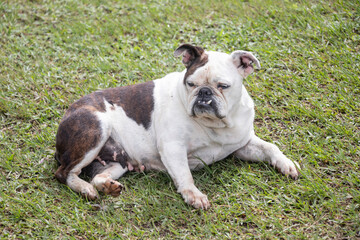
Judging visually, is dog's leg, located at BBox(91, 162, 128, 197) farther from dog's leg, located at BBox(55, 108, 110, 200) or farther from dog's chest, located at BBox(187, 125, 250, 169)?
dog's chest, located at BBox(187, 125, 250, 169)

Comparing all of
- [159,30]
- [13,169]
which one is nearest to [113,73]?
[159,30]

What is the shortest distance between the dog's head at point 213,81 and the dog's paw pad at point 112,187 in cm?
102

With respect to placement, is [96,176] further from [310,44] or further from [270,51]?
[310,44]

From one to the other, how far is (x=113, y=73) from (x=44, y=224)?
2965 mm

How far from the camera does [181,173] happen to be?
14.2ft

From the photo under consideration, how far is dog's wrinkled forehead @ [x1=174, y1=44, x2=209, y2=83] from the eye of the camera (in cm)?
438

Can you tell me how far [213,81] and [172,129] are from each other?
0.67 metres

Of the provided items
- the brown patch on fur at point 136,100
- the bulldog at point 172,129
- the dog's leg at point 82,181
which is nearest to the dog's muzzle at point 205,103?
the bulldog at point 172,129

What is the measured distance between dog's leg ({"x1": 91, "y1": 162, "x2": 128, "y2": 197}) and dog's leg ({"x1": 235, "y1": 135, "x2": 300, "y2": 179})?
130 cm

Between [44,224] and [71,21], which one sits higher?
[71,21]

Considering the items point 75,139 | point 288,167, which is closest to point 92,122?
point 75,139

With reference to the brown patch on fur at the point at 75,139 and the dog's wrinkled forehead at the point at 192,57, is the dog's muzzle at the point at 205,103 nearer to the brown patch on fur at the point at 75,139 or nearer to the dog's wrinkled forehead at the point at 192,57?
the dog's wrinkled forehead at the point at 192,57

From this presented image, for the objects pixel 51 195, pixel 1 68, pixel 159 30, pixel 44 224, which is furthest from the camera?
pixel 159 30

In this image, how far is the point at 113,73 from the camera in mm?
6582
